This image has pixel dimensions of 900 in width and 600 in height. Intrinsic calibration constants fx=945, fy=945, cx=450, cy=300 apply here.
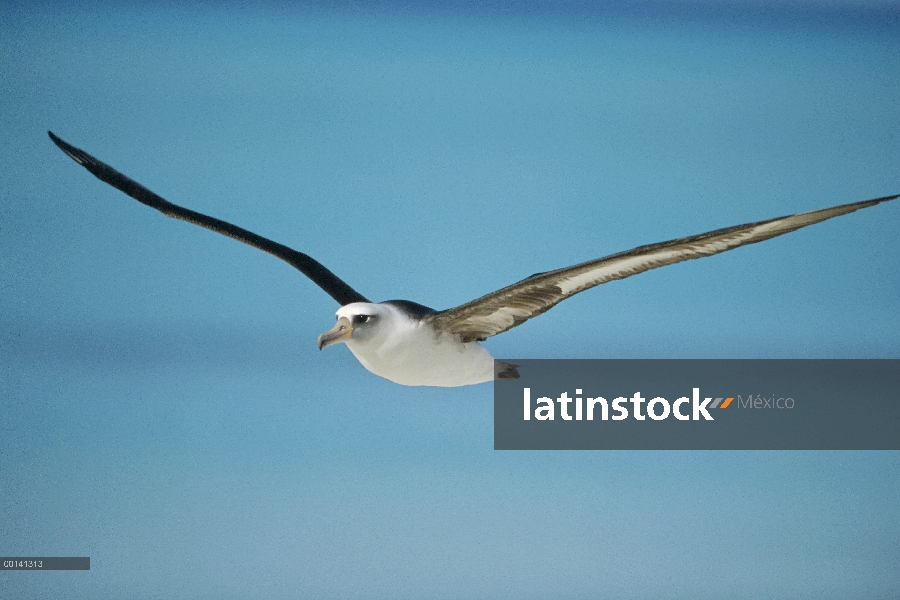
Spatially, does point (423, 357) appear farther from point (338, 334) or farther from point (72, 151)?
point (72, 151)

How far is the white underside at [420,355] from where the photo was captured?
11.7 ft

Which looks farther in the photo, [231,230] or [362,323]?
[231,230]

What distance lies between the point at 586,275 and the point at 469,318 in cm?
49

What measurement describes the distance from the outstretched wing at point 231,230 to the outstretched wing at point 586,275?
72cm

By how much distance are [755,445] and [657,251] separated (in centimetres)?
201

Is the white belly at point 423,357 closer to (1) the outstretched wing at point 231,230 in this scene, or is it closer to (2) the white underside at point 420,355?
(2) the white underside at point 420,355

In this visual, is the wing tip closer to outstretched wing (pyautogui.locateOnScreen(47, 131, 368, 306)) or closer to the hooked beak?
outstretched wing (pyautogui.locateOnScreen(47, 131, 368, 306))

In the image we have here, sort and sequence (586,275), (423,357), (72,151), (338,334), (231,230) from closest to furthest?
(586,275) < (338,334) < (423,357) < (231,230) < (72,151)

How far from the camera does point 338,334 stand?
3492mm

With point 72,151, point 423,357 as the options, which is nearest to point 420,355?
point 423,357

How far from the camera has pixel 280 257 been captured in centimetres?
418

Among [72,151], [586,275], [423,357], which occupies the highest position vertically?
[72,151]

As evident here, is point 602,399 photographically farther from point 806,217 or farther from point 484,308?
point 806,217

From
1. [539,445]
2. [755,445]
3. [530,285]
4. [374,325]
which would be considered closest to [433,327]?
[374,325]
